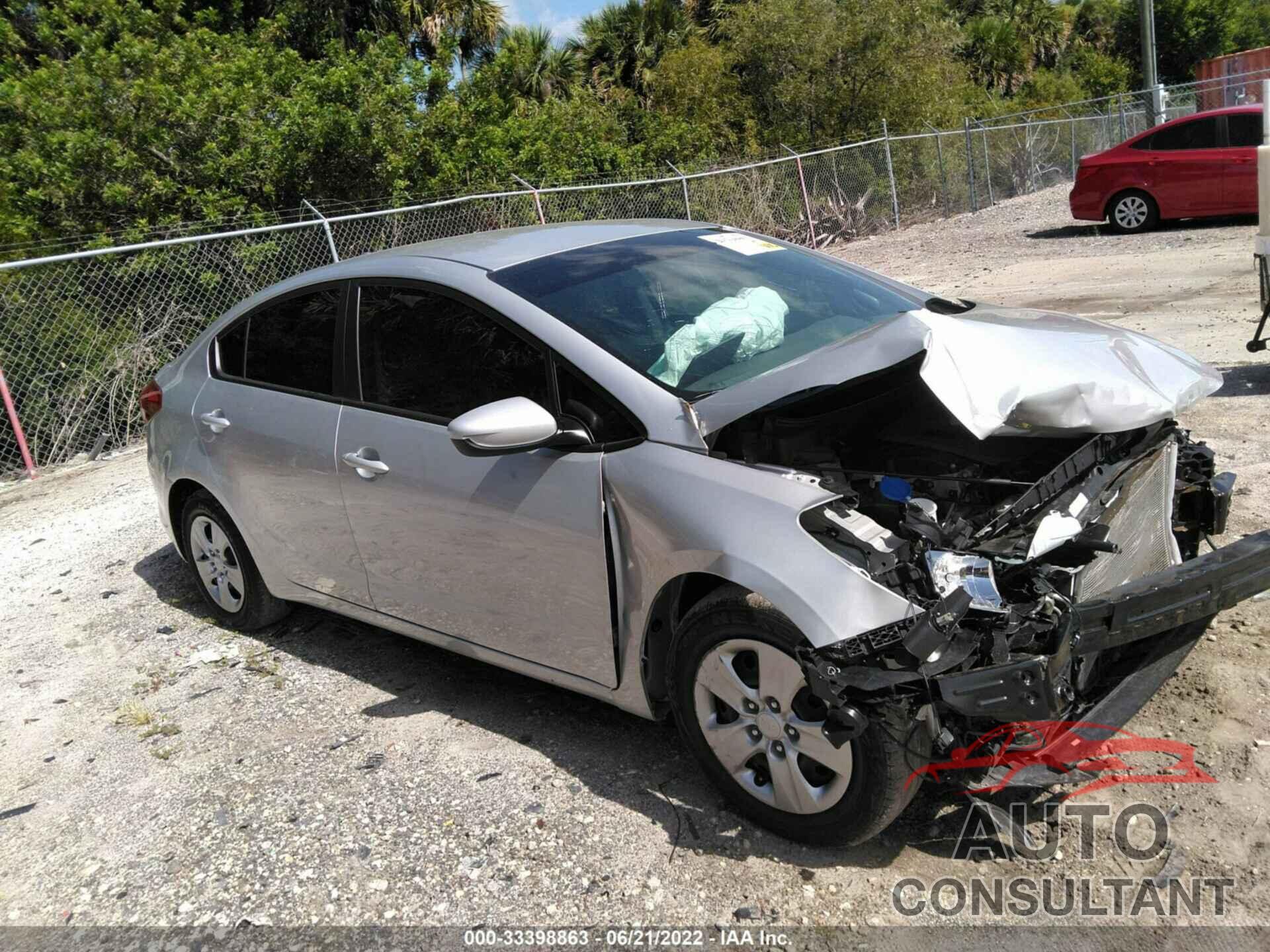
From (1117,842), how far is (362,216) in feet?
33.3

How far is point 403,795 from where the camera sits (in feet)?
12.0

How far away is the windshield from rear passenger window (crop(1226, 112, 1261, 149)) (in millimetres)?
12353

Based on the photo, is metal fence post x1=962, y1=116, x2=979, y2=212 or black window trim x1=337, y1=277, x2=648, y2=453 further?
metal fence post x1=962, y1=116, x2=979, y2=212

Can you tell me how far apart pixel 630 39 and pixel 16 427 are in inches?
1145

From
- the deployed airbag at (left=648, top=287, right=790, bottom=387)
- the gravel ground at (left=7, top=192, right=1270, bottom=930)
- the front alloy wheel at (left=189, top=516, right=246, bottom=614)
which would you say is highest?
the deployed airbag at (left=648, top=287, right=790, bottom=387)

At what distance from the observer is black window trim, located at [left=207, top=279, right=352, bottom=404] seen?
167 inches

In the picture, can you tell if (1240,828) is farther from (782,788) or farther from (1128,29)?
(1128,29)

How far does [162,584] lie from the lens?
6.06m

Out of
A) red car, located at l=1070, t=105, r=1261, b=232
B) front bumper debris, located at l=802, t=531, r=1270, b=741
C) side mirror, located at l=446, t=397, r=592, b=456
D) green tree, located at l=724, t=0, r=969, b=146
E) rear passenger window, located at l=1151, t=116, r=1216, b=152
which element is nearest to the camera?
front bumper debris, located at l=802, t=531, r=1270, b=741

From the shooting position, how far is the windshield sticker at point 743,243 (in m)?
4.31

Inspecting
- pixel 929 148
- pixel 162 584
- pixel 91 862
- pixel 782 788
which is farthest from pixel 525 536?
pixel 929 148

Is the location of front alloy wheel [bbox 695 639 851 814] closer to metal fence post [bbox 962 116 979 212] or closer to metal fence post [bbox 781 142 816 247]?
metal fence post [bbox 781 142 816 247]

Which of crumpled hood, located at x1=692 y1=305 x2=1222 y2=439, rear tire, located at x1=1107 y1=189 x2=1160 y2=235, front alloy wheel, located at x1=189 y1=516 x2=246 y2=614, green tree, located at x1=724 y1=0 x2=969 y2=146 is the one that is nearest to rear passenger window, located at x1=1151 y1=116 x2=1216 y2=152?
rear tire, located at x1=1107 y1=189 x2=1160 y2=235

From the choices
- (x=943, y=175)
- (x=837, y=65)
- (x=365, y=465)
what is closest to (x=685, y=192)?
(x=943, y=175)
